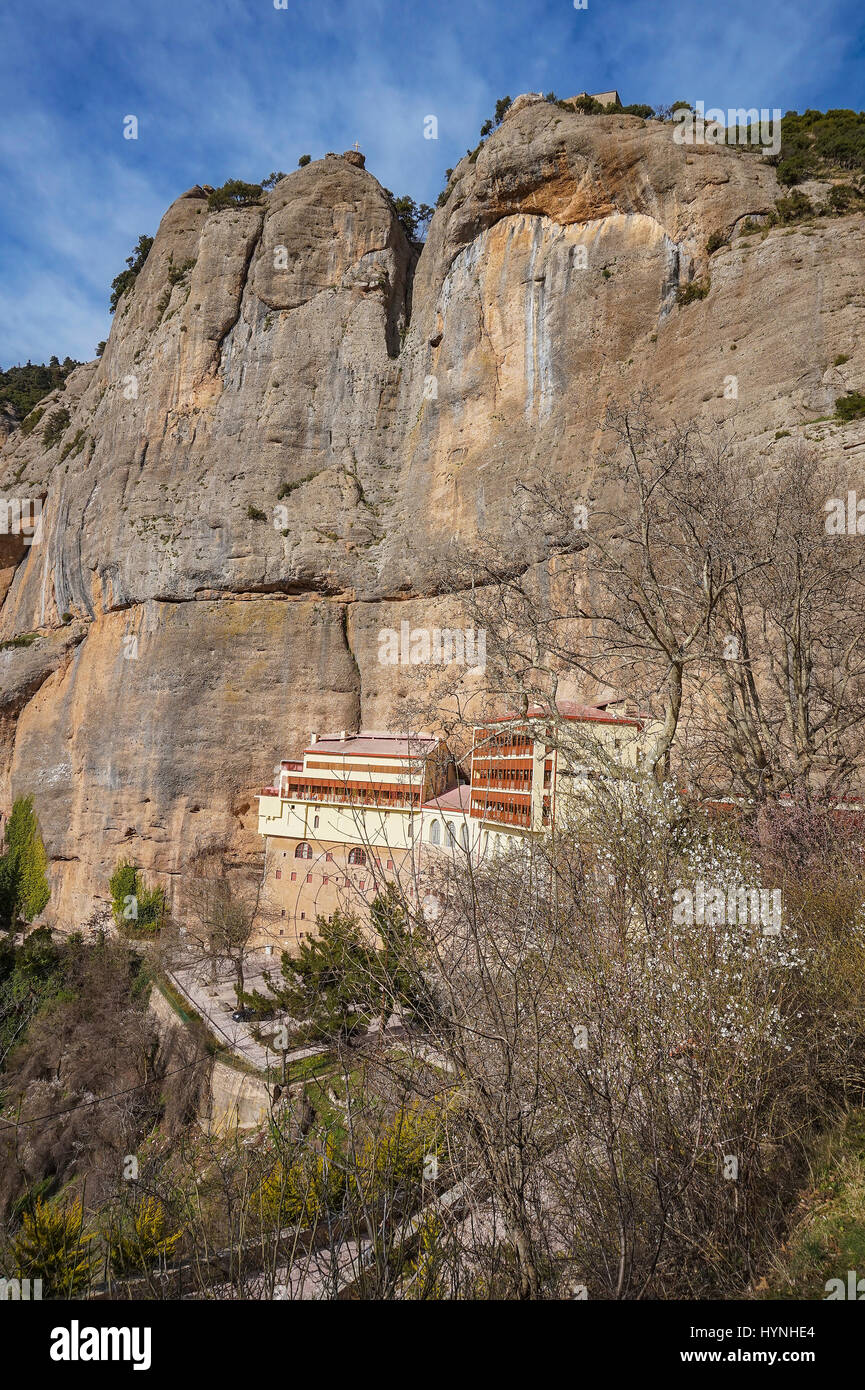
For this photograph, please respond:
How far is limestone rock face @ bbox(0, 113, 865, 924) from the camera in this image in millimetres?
18922

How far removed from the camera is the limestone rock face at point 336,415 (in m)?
18.9

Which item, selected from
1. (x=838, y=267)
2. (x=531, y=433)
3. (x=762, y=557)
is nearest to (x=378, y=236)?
(x=531, y=433)

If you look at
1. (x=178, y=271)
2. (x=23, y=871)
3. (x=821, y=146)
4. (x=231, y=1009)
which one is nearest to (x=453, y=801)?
(x=231, y=1009)

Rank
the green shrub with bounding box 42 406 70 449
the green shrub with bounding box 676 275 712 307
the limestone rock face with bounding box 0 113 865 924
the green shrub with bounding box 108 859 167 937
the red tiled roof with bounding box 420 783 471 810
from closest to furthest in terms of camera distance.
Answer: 1. the red tiled roof with bounding box 420 783 471 810
2. the green shrub with bounding box 676 275 712 307
3. the limestone rock face with bounding box 0 113 865 924
4. the green shrub with bounding box 108 859 167 937
5. the green shrub with bounding box 42 406 70 449

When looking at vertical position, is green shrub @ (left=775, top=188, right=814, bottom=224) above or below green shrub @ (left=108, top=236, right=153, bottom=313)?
below

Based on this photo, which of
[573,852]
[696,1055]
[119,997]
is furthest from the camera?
[119,997]

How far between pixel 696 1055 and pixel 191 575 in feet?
77.7

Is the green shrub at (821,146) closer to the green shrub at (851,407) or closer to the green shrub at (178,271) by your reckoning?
the green shrub at (851,407)

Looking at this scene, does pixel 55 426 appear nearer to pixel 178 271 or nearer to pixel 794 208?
pixel 178 271

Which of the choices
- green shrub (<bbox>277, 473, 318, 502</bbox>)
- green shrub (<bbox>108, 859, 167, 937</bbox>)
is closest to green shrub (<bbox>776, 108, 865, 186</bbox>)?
green shrub (<bbox>277, 473, 318, 502</bbox>)

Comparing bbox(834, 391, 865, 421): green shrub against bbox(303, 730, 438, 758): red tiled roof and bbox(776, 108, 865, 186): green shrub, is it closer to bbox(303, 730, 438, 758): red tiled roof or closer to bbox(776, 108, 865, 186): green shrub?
bbox(776, 108, 865, 186): green shrub

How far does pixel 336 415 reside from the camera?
89.8 feet
